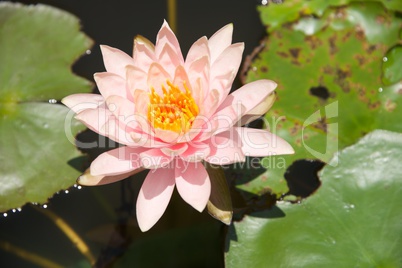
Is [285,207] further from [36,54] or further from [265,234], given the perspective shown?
[36,54]

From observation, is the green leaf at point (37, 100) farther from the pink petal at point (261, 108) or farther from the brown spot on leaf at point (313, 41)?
the brown spot on leaf at point (313, 41)

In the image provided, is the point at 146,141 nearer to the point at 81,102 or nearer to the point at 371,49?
the point at 81,102

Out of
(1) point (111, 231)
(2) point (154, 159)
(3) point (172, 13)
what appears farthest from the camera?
(3) point (172, 13)

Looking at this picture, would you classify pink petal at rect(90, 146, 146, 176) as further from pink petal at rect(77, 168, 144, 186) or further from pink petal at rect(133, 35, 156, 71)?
pink petal at rect(133, 35, 156, 71)

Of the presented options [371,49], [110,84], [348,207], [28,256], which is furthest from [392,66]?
[28,256]

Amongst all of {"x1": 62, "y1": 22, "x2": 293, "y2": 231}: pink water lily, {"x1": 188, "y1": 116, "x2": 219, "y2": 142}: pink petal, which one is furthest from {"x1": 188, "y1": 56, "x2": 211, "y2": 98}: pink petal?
{"x1": 188, "y1": 116, "x2": 219, "y2": 142}: pink petal

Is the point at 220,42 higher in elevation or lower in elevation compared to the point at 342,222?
higher

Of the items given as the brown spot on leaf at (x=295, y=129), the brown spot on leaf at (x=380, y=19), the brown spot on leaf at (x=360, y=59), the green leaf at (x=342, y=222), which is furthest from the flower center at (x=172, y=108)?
the brown spot on leaf at (x=380, y=19)
